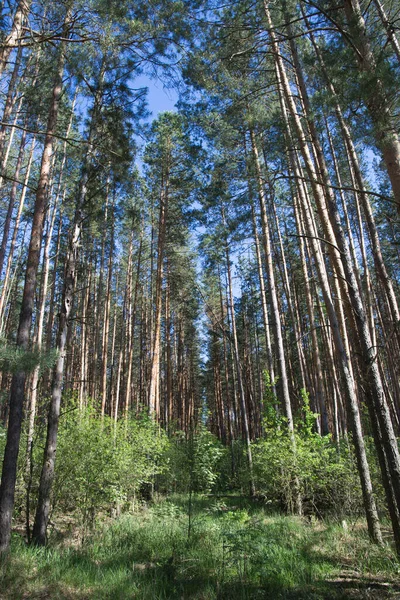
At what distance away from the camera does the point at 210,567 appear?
14.7 feet

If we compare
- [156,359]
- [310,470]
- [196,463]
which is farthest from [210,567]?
[156,359]

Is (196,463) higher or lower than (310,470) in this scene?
higher

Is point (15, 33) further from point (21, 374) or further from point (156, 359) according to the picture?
point (156, 359)

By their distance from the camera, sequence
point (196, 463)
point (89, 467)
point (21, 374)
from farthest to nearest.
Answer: point (196, 463) → point (89, 467) → point (21, 374)

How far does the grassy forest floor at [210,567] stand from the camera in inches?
148

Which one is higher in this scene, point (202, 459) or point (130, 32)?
point (130, 32)

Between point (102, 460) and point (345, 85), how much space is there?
7.26 meters

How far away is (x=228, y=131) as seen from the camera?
9.91m

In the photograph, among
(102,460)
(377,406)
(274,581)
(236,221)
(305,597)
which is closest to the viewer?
(305,597)

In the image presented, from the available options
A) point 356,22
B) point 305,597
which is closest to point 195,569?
point 305,597

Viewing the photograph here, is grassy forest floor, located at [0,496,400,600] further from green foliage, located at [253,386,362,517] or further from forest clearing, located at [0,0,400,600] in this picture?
green foliage, located at [253,386,362,517]

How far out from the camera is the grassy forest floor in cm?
376

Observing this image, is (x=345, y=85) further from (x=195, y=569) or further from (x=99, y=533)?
(x=99, y=533)

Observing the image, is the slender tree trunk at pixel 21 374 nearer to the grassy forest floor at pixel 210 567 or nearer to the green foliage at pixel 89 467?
the grassy forest floor at pixel 210 567
